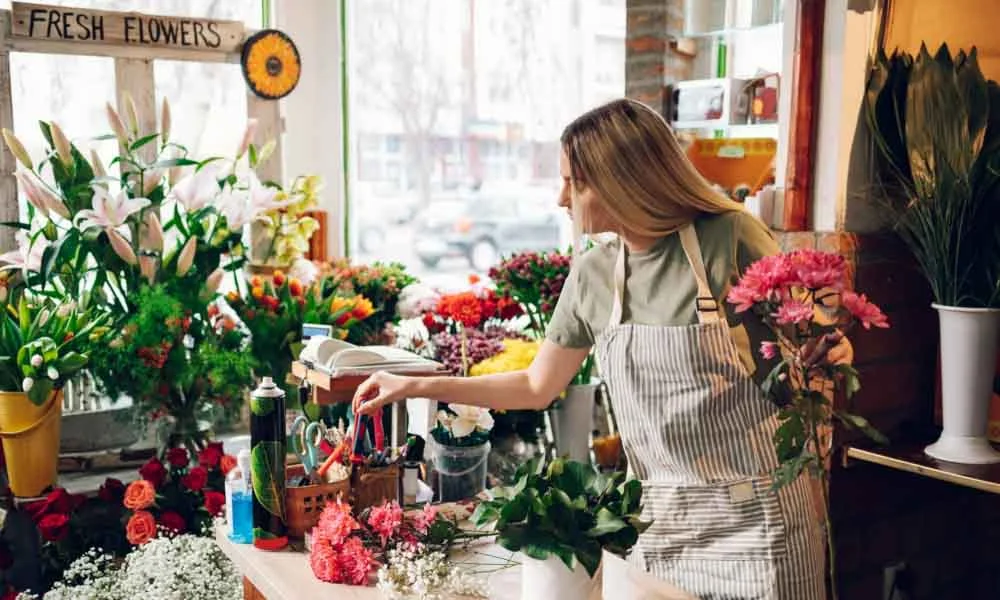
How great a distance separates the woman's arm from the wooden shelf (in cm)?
87

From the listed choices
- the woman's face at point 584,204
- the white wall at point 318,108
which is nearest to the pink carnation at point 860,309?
the woman's face at point 584,204

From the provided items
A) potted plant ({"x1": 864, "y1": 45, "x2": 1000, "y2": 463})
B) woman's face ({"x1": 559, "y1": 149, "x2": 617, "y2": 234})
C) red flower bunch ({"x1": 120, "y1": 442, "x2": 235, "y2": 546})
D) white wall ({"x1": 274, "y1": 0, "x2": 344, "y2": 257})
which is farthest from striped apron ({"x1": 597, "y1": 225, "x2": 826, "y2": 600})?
white wall ({"x1": 274, "y1": 0, "x2": 344, "y2": 257})

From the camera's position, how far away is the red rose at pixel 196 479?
275 centimetres

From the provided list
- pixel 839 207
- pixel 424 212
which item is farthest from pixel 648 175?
pixel 424 212

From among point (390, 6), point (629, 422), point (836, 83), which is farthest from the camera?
point (390, 6)

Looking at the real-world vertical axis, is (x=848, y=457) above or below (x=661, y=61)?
below

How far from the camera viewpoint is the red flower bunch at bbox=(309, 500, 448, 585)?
1.76 metres

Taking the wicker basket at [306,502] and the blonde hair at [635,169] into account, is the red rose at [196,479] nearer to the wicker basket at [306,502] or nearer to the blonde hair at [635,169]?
the wicker basket at [306,502]

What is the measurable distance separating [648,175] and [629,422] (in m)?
0.57

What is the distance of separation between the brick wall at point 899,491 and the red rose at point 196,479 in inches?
68.7

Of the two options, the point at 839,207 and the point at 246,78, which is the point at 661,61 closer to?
the point at 839,207

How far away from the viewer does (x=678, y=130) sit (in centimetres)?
316

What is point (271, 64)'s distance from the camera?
3600mm

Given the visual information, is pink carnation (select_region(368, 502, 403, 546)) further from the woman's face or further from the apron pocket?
the woman's face
